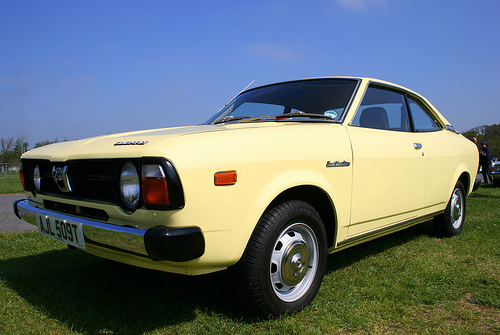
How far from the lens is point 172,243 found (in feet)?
5.49

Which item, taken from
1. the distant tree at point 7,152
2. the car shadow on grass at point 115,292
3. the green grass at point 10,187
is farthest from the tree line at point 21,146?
the car shadow on grass at point 115,292

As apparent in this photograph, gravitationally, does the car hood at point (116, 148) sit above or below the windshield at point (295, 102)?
below

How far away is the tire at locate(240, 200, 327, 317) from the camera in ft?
6.47

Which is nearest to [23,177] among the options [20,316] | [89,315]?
[20,316]

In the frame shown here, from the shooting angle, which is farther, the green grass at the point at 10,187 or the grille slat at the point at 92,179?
the green grass at the point at 10,187

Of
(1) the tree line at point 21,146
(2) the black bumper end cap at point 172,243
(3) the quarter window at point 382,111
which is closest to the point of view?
(2) the black bumper end cap at point 172,243

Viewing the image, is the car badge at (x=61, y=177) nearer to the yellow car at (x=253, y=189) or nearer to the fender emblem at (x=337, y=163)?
the yellow car at (x=253, y=189)

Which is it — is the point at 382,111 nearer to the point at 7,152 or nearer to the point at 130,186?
the point at 130,186

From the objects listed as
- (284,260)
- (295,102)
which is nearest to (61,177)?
(284,260)

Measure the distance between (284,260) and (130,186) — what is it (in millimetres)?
974

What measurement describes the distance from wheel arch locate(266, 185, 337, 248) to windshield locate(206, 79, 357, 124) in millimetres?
610

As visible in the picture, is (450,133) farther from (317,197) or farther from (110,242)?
(110,242)

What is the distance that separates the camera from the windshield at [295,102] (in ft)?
9.30

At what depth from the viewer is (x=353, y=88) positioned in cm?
298
